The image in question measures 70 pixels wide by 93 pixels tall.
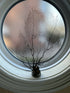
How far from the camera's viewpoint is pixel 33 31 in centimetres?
180

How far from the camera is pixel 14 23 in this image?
1779 millimetres

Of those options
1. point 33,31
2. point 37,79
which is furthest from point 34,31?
point 37,79

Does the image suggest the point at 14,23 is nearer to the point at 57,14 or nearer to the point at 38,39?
the point at 38,39

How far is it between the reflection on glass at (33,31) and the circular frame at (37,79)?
97 millimetres

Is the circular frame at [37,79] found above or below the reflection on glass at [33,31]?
below

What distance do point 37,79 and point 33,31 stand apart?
24.5 inches

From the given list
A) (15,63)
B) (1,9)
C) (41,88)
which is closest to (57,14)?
(1,9)

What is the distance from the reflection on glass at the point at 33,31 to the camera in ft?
5.77

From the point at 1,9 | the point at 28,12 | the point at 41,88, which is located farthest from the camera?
the point at 28,12

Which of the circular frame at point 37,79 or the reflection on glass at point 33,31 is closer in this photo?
the circular frame at point 37,79

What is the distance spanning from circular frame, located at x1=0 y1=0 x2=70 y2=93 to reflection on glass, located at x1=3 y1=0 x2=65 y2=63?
0.10 m

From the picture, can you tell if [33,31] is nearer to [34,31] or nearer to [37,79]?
[34,31]

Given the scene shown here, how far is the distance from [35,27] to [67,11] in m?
0.43

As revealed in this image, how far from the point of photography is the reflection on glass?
1.76 metres
